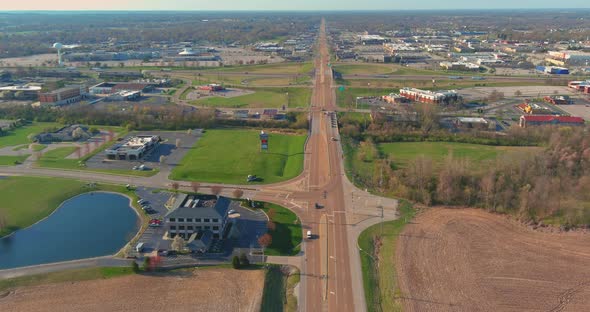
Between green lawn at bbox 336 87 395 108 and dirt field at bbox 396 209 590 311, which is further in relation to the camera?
green lawn at bbox 336 87 395 108

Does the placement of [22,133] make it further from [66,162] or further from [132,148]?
[132,148]

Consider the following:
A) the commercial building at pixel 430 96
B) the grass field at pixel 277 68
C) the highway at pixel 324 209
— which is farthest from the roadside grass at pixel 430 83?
the highway at pixel 324 209

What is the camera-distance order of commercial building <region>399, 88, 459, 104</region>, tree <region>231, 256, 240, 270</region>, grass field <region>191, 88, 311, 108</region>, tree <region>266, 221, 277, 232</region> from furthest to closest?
1. grass field <region>191, 88, 311, 108</region>
2. commercial building <region>399, 88, 459, 104</region>
3. tree <region>266, 221, 277, 232</region>
4. tree <region>231, 256, 240, 270</region>

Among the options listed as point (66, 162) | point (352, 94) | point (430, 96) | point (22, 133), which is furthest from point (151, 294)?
point (352, 94)

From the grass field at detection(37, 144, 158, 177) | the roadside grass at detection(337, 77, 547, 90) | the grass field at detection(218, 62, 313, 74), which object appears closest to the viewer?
the grass field at detection(37, 144, 158, 177)

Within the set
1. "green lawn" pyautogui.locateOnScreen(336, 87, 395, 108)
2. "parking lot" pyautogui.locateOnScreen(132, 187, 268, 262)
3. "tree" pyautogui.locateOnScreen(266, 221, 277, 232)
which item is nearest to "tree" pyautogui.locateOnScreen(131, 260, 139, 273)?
"parking lot" pyautogui.locateOnScreen(132, 187, 268, 262)

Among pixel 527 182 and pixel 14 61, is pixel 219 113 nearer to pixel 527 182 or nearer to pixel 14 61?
pixel 527 182

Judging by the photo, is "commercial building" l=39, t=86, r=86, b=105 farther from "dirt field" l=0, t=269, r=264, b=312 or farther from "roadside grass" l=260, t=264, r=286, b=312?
"roadside grass" l=260, t=264, r=286, b=312
